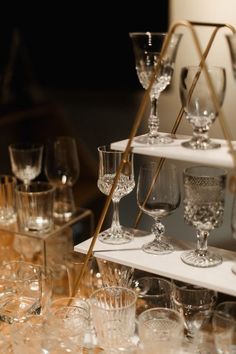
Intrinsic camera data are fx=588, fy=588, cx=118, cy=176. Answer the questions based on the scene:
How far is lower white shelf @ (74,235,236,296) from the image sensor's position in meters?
1.25

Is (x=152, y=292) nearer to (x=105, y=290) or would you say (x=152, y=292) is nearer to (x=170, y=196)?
(x=105, y=290)

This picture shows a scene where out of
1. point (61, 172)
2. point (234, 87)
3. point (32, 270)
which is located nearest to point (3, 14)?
point (61, 172)

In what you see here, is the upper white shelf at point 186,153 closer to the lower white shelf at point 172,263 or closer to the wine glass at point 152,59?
the wine glass at point 152,59

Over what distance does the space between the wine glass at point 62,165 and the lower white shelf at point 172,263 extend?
47 cm

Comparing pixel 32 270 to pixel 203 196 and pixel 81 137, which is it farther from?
pixel 81 137

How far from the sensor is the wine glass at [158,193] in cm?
138

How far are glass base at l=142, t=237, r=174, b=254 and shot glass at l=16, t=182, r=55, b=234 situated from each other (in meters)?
0.47

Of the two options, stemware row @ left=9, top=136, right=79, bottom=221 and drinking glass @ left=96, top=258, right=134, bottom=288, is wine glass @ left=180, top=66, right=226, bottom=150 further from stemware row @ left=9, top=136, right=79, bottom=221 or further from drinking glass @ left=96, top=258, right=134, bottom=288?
stemware row @ left=9, top=136, right=79, bottom=221

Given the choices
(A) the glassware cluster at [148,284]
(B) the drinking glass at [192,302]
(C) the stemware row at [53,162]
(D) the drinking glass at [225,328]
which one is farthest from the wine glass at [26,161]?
(D) the drinking glass at [225,328]

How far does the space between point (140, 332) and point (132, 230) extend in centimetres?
31

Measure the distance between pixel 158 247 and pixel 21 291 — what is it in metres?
0.41

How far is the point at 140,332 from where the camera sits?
130 cm

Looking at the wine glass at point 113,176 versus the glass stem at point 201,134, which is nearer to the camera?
the glass stem at point 201,134

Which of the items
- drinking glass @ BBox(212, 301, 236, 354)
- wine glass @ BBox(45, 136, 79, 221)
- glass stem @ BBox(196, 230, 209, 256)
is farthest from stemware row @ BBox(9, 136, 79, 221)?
drinking glass @ BBox(212, 301, 236, 354)
